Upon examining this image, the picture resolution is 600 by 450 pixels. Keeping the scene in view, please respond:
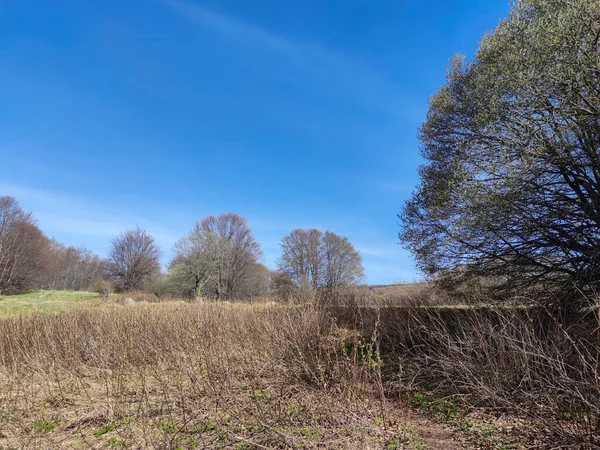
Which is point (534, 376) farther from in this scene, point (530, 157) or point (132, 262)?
point (132, 262)

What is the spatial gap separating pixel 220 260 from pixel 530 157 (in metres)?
29.4

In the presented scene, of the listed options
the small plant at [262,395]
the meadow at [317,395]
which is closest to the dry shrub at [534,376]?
the meadow at [317,395]

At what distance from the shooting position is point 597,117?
264 inches

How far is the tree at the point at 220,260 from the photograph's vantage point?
3034 cm

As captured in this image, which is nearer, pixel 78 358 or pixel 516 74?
pixel 516 74

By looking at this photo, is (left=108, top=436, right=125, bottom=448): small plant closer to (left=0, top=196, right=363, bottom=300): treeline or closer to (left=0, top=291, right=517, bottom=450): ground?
(left=0, top=291, right=517, bottom=450): ground

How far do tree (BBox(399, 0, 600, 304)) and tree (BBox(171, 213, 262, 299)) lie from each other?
2398 centimetres

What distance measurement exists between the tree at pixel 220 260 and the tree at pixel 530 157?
23980 mm

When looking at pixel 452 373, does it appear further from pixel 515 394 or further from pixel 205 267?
pixel 205 267

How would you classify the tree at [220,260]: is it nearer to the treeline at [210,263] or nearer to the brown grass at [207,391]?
the treeline at [210,263]

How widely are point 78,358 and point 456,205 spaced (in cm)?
1103

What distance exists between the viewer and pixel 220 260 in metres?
32.4

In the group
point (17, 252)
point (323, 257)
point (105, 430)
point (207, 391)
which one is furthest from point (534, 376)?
point (17, 252)

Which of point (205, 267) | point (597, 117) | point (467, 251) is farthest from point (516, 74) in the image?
point (205, 267)
